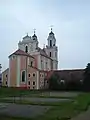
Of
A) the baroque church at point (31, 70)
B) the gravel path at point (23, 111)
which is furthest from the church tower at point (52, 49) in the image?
the gravel path at point (23, 111)

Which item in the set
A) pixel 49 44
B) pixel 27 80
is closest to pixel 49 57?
pixel 49 44

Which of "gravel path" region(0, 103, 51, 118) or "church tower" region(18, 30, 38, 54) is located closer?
"gravel path" region(0, 103, 51, 118)

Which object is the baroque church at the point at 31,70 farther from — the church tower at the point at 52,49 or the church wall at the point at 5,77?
the church tower at the point at 52,49

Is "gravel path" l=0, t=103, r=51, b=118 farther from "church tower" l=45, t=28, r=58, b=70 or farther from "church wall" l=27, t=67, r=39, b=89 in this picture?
"church tower" l=45, t=28, r=58, b=70

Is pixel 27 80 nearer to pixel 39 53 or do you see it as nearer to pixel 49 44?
pixel 39 53

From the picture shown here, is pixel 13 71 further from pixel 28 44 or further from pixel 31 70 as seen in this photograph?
pixel 28 44

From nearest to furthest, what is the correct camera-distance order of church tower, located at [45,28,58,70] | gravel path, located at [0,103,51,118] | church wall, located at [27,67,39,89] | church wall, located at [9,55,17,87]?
1. gravel path, located at [0,103,51,118]
2. church wall, located at [9,55,17,87]
3. church wall, located at [27,67,39,89]
4. church tower, located at [45,28,58,70]

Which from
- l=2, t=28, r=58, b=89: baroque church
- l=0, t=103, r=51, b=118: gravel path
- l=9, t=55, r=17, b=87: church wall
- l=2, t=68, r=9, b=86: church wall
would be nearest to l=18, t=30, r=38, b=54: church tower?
l=2, t=28, r=58, b=89: baroque church

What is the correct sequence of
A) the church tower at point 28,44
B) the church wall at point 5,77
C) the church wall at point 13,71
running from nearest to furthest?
the church wall at point 13,71, the church wall at point 5,77, the church tower at point 28,44

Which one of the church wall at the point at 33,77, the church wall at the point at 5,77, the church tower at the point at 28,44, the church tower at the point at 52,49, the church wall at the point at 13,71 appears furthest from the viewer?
the church tower at the point at 52,49

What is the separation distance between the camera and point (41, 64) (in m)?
81.0

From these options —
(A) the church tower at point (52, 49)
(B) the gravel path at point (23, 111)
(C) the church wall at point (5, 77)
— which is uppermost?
(A) the church tower at point (52, 49)

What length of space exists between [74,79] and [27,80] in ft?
45.5

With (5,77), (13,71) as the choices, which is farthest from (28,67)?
(5,77)
